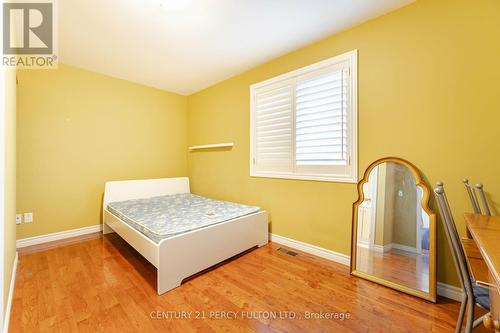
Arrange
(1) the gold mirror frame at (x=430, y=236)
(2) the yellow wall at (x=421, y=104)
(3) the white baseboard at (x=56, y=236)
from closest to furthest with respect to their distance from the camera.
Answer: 1. (2) the yellow wall at (x=421, y=104)
2. (1) the gold mirror frame at (x=430, y=236)
3. (3) the white baseboard at (x=56, y=236)

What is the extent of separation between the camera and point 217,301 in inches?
66.4

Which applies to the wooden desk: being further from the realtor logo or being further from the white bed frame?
the realtor logo

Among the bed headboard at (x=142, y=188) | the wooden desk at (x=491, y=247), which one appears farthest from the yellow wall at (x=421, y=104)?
the bed headboard at (x=142, y=188)

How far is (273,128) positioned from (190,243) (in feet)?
5.81

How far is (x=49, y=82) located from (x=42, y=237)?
2.10 metres

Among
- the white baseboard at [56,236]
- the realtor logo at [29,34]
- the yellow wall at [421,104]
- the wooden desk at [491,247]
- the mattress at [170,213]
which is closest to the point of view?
the wooden desk at [491,247]

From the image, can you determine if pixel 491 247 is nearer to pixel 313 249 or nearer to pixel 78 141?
pixel 313 249

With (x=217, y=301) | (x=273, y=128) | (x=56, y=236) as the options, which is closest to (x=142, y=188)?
(x=56, y=236)

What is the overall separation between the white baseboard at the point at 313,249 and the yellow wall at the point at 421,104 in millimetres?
61

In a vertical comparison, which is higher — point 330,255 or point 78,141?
point 78,141

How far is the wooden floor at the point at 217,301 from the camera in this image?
1.44m

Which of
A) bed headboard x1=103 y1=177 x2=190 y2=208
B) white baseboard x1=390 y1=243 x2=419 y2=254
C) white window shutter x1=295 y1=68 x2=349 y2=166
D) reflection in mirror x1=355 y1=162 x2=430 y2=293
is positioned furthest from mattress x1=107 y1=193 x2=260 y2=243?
white baseboard x1=390 y1=243 x2=419 y2=254

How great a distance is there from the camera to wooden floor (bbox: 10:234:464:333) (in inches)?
56.7

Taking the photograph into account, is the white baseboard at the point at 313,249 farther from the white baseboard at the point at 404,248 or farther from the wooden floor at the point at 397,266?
the white baseboard at the point at 404,248
